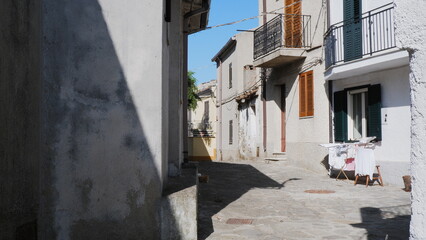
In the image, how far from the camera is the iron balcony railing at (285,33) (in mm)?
15484

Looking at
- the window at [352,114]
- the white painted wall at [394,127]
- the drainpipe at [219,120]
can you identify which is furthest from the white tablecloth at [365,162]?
the drainpipe at [219,120]

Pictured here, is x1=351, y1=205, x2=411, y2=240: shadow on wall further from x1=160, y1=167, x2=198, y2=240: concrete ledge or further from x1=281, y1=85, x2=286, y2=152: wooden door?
x1=281, y1=85, x2=286, y2=152: wooden door

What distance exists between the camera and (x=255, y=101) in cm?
2080

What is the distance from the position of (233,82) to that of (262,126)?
6.21m

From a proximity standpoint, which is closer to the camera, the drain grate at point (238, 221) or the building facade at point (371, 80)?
the drain grate at point (238, 221)

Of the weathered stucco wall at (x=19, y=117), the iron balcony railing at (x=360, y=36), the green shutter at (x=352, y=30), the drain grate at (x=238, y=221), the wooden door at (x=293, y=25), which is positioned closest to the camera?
the weathered stucco wall at (x=19, y=117)

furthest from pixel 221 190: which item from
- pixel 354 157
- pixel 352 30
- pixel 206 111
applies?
pixel 206 111

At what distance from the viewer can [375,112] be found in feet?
38.8

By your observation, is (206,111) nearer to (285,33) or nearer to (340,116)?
(285,33)

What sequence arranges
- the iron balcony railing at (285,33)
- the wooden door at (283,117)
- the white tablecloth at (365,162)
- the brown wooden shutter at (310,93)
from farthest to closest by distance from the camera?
the wooden door at (283,117), the iron balcony railing at (285,33), the brown wooden shutter at (310,93), the white tablecloth at (365,162)

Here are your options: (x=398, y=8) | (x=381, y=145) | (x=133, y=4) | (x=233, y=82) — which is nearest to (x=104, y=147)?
(x=133, y=4)

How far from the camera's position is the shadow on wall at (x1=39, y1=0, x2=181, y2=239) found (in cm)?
425

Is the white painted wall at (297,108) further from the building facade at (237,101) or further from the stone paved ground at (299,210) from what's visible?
the stone paved ground at (299,210)

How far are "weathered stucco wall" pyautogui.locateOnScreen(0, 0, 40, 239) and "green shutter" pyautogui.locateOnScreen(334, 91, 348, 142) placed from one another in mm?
10542
